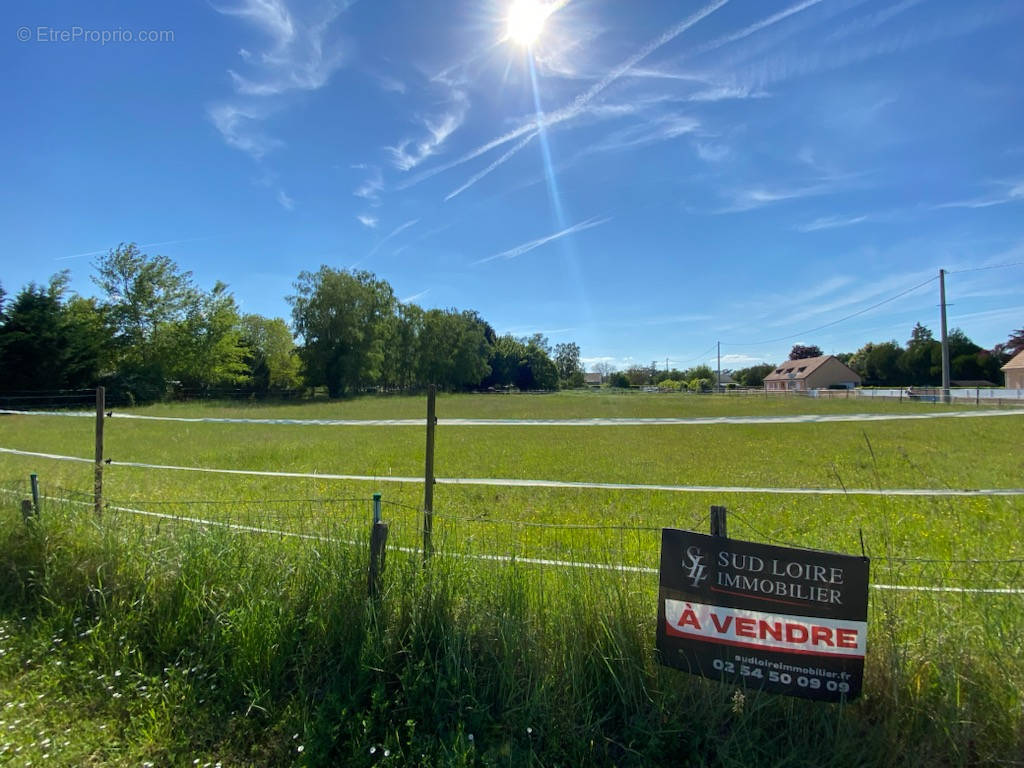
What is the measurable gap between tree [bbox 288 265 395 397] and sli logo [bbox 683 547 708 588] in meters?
54.6

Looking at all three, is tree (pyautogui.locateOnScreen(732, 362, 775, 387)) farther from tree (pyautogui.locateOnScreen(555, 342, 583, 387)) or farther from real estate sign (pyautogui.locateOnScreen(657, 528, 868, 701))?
real estate sign (pyautogui.locateOnScreen(657, 528, 868, 701))

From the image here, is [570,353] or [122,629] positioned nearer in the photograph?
[122,629]

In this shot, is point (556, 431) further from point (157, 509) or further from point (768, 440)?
point (157, 509)

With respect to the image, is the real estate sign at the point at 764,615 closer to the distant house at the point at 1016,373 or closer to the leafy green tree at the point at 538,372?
the distant house at the point at 1016,373

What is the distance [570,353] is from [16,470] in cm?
11449

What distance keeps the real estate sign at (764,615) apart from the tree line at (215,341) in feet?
89.5

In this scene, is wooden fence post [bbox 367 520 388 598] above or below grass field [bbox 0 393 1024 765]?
above

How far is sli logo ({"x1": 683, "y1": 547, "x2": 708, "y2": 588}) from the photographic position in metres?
2.01

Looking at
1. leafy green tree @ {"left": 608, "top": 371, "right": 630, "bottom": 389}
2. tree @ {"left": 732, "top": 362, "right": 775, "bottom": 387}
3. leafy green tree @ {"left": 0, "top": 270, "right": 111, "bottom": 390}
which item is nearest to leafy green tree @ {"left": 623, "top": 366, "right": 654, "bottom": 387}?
leafy green tree @ {"left": 608, "top": 371, "right": 630, "bottom": 389}

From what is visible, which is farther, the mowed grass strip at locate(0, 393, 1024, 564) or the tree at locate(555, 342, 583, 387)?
the tree at locate(555, 342, 583, 387)

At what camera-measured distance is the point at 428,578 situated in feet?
7.86

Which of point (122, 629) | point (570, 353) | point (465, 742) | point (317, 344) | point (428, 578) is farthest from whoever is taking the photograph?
point (570, 353)

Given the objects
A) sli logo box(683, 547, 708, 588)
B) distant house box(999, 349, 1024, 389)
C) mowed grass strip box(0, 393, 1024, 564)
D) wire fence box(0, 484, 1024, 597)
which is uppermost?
distant house box(999, 349, 1024, 389)

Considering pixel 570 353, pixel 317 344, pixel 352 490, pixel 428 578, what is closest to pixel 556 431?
pixel 352 490
